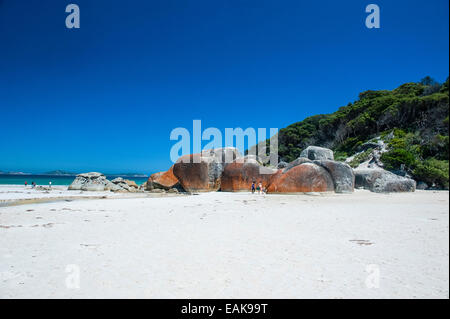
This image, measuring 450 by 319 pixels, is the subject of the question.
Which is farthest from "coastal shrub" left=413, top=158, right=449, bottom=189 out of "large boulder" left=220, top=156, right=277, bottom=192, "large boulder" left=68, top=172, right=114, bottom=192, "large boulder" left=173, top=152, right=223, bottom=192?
"large boulder" left=68, top=172, right=114, bottom=192

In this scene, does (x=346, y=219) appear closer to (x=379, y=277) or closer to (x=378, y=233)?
(x=378, y=233)

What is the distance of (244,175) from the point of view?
16.4 metres

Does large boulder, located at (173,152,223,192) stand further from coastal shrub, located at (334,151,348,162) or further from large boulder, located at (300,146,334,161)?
coastal shrub, located at (334,151,348,162)

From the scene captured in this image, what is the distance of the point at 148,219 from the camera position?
22.4 feet

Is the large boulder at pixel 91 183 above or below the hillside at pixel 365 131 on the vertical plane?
below

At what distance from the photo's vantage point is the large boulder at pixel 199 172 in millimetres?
18047

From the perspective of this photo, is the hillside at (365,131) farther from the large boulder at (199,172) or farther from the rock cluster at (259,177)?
the large boulder at (199,172)

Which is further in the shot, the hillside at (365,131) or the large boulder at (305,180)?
the hillside at (365,131)

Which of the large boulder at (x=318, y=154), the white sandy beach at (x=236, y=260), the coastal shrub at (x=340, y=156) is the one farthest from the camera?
the coastal shrub at (x=340, y=156)

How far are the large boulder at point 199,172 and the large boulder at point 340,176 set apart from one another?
295 inches

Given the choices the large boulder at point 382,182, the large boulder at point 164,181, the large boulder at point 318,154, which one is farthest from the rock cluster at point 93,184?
the large boulder at point 382,182
